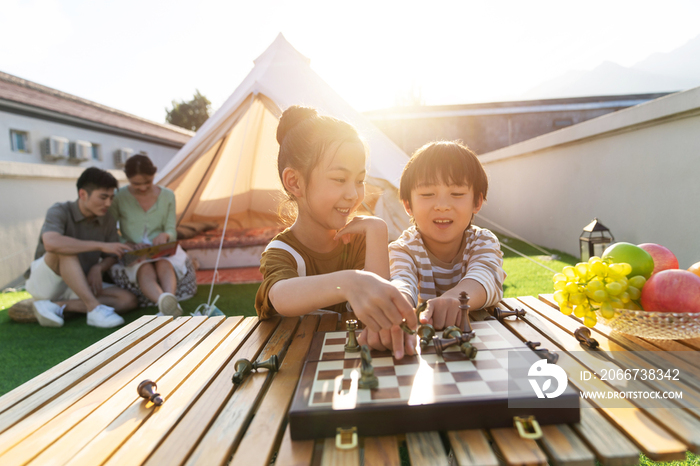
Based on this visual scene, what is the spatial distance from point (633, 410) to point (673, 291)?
40cm

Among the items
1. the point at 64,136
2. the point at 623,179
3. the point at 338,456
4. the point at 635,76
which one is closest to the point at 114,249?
the point at 338,456

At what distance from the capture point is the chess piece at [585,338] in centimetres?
87

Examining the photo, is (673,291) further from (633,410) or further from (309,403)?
(309,403)

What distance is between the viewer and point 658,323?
33.1 inches

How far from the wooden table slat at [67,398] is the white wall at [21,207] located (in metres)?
5.46

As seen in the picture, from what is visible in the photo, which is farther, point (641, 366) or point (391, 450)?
point (641, 366)

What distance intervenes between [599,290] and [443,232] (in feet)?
1.84

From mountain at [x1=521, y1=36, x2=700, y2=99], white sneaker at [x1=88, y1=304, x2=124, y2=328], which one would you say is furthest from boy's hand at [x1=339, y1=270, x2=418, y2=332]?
mountain at [x1=521, y1=36, x2=700, y2=99]

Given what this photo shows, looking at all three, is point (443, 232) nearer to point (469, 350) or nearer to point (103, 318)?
point (469, 350)

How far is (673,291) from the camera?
0.88 meters

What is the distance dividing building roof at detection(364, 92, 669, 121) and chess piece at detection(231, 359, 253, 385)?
1092cm

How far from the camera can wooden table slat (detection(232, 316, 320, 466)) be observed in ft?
1.80

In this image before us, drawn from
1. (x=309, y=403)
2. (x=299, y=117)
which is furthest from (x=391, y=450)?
(x=299, y=117)

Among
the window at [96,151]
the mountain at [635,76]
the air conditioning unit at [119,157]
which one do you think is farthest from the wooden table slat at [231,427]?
the mountain at [635,76]
